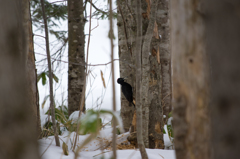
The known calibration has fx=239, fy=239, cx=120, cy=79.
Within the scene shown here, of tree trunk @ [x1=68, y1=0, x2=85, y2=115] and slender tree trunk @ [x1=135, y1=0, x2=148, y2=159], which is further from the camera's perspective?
tree trunk @ [x1=68, y1=0, x2=85, y2=115]

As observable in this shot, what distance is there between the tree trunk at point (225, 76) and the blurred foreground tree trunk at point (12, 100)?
33.6 inches

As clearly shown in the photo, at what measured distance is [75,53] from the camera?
490 centimetres

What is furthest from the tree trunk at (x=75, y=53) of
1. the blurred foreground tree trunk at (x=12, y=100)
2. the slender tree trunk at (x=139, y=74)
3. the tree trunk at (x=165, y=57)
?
the blurred foreground tree trunk at (x=12, y=100)

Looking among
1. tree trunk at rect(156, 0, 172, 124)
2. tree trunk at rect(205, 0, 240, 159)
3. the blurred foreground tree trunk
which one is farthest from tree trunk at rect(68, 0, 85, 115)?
the blurred foreground tree trunk

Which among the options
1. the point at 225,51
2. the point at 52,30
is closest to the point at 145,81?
the point at 225,51

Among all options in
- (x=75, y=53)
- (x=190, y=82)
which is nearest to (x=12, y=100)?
(x=190, y=82)

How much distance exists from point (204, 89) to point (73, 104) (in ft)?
13.3

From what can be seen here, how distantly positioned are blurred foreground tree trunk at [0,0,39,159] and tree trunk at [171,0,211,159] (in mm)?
687

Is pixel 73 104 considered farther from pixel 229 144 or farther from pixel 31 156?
pixel 31 156

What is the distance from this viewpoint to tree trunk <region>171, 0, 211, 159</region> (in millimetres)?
1031

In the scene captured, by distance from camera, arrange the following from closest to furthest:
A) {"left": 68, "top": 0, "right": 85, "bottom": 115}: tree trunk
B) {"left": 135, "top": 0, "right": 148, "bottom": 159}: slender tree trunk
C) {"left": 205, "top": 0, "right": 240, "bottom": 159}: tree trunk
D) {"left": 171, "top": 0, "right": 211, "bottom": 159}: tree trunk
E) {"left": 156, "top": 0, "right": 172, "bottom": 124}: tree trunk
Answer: {"left": 171, "top": 0, "right": 211, "bottom": 159}: tree trunk → {"left": 205, "top": 0, "right": 240, "bottom": 159}: tree trunk → {"left": 135, "top": 0, "right": 148, "bottom": 159}: slender tree trunk → {"left": 68, "top": 0, "right": 85, "bottom": 115}: tree trunk → {"left": 156, "top": 0, "right": 172, "bottom": 124}: tree trunk

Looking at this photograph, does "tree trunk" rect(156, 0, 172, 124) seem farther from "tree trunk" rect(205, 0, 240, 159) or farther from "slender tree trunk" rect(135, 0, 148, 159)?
"tree trunk" rect(205, 0, 240, 159)

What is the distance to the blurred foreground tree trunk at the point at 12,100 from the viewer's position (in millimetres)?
551

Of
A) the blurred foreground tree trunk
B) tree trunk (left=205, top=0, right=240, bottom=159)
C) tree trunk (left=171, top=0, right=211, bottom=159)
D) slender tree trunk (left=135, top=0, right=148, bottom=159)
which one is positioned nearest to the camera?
the blurred foreground tree trunk
